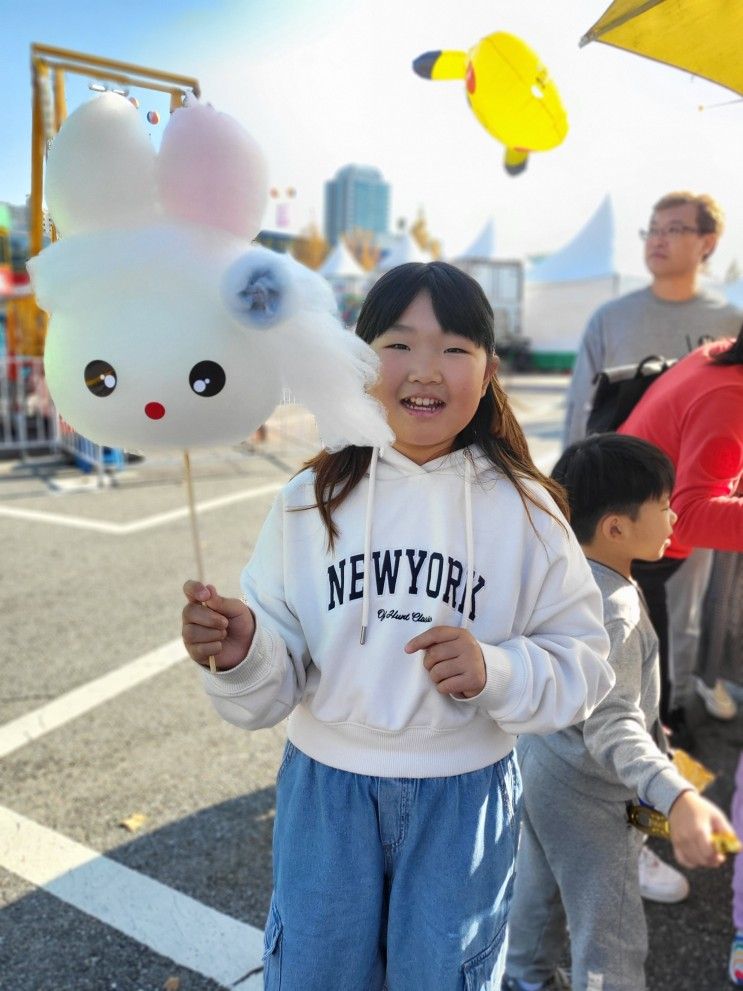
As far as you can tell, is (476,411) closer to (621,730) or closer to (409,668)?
(409,668)

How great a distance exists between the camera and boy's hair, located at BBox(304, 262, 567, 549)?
1.43 meters

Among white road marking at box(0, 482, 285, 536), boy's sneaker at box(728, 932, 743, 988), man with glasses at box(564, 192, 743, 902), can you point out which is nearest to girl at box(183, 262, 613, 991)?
boy's sneaker at box(728, 932, 743, 988)

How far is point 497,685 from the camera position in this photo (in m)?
1.33

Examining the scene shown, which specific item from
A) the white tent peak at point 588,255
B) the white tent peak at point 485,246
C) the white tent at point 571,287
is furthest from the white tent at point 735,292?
the white tent peak at point 485,246

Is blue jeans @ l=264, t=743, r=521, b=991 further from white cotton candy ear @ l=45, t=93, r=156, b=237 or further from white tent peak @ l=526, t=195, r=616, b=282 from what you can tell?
white tent peak @ l=526, t=195, r=616, b=282

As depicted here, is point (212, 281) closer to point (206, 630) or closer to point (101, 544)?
point (206, 630)

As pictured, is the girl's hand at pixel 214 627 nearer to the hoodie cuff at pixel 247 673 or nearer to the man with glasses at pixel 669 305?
the hoodie cuff at pixel 247 673

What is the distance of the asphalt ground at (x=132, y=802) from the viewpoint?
2.16 meters

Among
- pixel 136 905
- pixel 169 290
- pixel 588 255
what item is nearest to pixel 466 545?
pixel 169 290

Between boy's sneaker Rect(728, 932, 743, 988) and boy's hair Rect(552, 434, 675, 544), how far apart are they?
118cm

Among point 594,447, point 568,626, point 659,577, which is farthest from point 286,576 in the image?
point 659,577

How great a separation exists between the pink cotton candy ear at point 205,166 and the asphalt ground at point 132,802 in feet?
6.19

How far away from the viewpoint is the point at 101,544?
5.95 m

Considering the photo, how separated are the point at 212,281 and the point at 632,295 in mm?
2720
